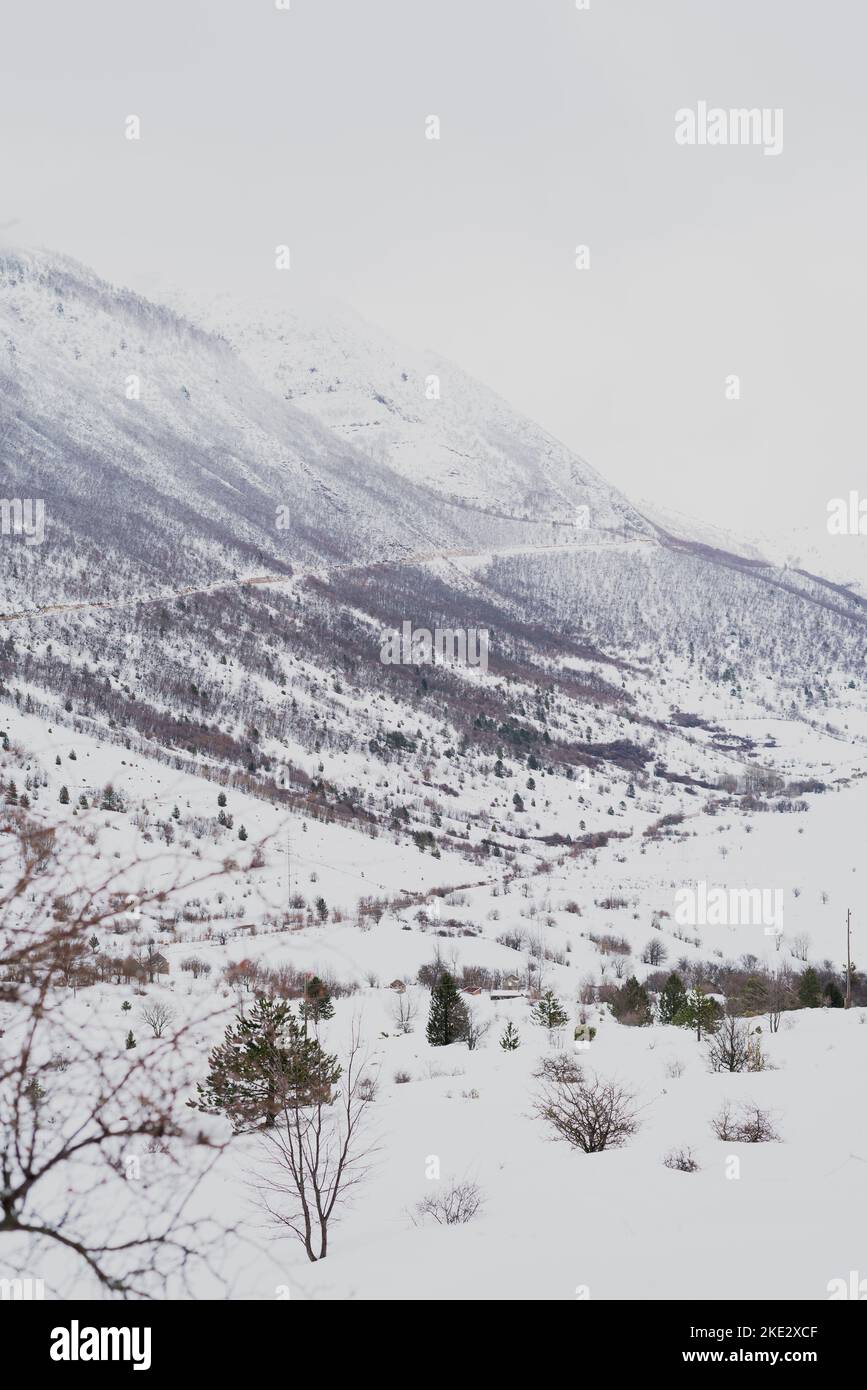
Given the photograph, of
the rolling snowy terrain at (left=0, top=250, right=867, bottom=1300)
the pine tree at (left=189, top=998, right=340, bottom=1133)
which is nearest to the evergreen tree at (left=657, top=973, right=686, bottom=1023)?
the rolling snowy terrain at (left=0, top=250, right=867, bottom=1300)

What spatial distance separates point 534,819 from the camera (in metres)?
99.6

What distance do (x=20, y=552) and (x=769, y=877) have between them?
11319cm

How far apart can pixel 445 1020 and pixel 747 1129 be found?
48.6 ft

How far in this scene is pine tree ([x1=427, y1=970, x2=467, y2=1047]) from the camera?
28438mm

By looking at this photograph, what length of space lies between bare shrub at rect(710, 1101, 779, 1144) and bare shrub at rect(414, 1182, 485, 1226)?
16.2ft

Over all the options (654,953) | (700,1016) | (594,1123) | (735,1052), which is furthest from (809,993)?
(594,1123)

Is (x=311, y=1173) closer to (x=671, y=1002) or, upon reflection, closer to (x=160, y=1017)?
(x=160, y=1017)

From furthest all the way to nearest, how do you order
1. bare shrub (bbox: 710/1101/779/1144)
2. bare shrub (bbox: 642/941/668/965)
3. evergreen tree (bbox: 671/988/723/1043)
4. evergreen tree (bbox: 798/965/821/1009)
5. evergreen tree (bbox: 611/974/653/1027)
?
bare shrub (bbox: 642/941/668/965) → evergreen tree (bbox: 798/965/821/1009) → evergreen tree (bbox: 611/974/653/1027) → evergreen tree (bbox: 671/988/723/1043) → bare shrub (bbox: 710/1101/779/1144)

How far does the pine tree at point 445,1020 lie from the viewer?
28438 mm

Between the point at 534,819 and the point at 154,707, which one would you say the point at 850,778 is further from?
the point at 154,707

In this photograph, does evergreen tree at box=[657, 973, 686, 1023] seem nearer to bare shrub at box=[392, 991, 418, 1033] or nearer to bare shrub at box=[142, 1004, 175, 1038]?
→ bare shrub at box=[392, 991, 418, 1033]

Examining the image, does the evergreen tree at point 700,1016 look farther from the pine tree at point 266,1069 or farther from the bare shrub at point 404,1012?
the pine tree at point 266,1069

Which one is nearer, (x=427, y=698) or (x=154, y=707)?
(x=154, y=707)

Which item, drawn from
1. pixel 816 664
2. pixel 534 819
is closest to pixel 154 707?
pixel 534 819
